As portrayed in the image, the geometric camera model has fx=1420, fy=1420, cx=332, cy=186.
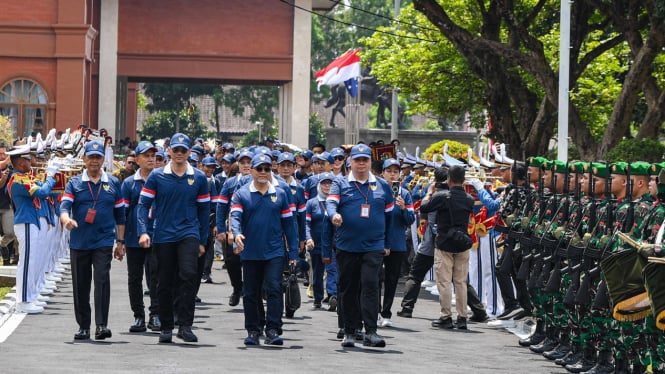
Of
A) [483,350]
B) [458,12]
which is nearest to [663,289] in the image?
[483,350]

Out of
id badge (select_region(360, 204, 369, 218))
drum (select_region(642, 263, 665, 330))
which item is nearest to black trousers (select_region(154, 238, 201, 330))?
id badge (select_region(360, 204, 369, 218))

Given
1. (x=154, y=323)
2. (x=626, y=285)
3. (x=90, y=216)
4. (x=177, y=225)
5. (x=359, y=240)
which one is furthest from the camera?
(x=154, y=323)

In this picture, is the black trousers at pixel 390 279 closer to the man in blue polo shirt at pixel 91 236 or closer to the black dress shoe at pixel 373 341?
the black dress shoe at pixel 373 341

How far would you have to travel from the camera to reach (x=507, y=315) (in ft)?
57.4

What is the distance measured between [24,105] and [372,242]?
31.9 metres

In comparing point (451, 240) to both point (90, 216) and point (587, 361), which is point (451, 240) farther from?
point (90, 216)

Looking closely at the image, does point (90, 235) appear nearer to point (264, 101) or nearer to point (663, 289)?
point (663, 289)

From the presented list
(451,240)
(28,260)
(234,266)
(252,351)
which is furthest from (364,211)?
(28,260)

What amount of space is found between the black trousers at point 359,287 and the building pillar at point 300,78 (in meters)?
34.2

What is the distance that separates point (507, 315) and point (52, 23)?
30.3m

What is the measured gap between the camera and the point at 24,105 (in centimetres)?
4497

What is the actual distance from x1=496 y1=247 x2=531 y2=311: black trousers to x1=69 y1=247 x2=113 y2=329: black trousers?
4265 mm

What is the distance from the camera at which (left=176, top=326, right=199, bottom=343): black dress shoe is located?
14.5m

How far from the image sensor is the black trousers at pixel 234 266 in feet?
58.9
